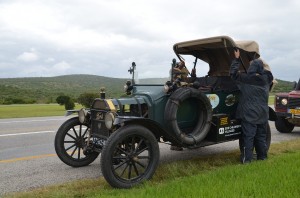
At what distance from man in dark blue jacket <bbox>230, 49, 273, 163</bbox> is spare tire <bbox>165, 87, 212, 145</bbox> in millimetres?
762

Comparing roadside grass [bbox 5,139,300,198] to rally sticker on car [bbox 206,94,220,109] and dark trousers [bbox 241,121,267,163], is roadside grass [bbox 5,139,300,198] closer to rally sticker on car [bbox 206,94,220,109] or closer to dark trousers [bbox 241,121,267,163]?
dark trousers [bbox 241,121,267,163]

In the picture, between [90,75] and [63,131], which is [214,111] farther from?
[90,75]

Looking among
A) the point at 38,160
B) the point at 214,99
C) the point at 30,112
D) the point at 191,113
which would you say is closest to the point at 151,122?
the point at 191,113

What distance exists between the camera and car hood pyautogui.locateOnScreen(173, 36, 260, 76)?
7009 mm

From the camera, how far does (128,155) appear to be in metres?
5.45

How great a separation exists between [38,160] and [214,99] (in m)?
3.67

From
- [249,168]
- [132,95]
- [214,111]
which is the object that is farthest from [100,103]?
[249,168]

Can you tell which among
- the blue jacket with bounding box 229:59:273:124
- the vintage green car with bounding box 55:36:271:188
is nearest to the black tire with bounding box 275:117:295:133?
the vintage green car with bounding box 55:36:271:188

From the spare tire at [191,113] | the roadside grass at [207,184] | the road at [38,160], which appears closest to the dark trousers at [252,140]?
the roadside grass at [207,184]

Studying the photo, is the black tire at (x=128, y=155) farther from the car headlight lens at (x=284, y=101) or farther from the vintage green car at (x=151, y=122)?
the car headlight lens at (x=284, y=101)

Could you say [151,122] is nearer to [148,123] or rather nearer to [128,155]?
[148,123]

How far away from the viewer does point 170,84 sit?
6.20 m

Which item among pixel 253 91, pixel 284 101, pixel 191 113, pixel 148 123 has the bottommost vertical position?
pixel 148 123

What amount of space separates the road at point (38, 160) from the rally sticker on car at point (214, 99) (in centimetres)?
134
